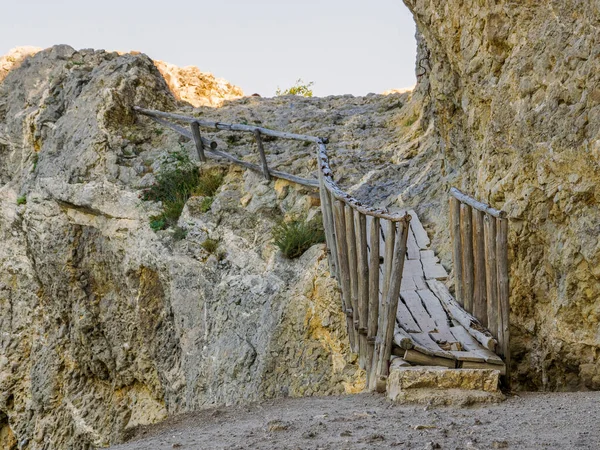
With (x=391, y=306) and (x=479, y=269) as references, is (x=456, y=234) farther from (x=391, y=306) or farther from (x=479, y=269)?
(x=391, y=306)

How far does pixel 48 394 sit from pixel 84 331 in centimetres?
123

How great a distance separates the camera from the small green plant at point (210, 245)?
10880 millimetres

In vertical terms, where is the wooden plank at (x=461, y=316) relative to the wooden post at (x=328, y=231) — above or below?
below

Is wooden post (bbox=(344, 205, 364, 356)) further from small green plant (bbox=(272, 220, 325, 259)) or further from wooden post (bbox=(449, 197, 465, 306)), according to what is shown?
small green plant (bbox=(272, 220, 325, 259))

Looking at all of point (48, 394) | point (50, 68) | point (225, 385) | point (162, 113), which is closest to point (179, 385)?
point (225, 385)

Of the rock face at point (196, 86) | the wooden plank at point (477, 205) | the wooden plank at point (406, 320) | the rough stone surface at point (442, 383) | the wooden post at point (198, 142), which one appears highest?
the rock face at point (196, 86)

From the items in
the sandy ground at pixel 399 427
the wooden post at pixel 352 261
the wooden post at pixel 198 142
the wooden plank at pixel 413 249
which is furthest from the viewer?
the wooden post at pixel 198 142

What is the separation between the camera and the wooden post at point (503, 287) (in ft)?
23.2

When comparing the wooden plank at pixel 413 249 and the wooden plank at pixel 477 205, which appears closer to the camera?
the wooden plank at pixel 477 205

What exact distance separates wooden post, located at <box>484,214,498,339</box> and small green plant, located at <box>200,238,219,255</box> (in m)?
4.33

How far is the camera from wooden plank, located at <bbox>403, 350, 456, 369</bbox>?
6969mm

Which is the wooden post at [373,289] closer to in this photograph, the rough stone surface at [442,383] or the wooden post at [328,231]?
the rough stone surface at [442,383]

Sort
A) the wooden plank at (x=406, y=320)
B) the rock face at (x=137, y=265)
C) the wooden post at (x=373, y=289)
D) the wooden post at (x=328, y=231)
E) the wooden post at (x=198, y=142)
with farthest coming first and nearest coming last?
1. the wooden post at (x=198, y=142)
2. the rock face at (x=137, y=265)
3. the wooden post at (x=328, y=231)
4. the wooden plank at (x=406, y=320)
5. the wooden post at (x=373, y=289)

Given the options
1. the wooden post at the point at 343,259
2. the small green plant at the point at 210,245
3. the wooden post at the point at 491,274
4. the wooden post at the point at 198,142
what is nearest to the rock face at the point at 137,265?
the small green plant at the point at 210,245
